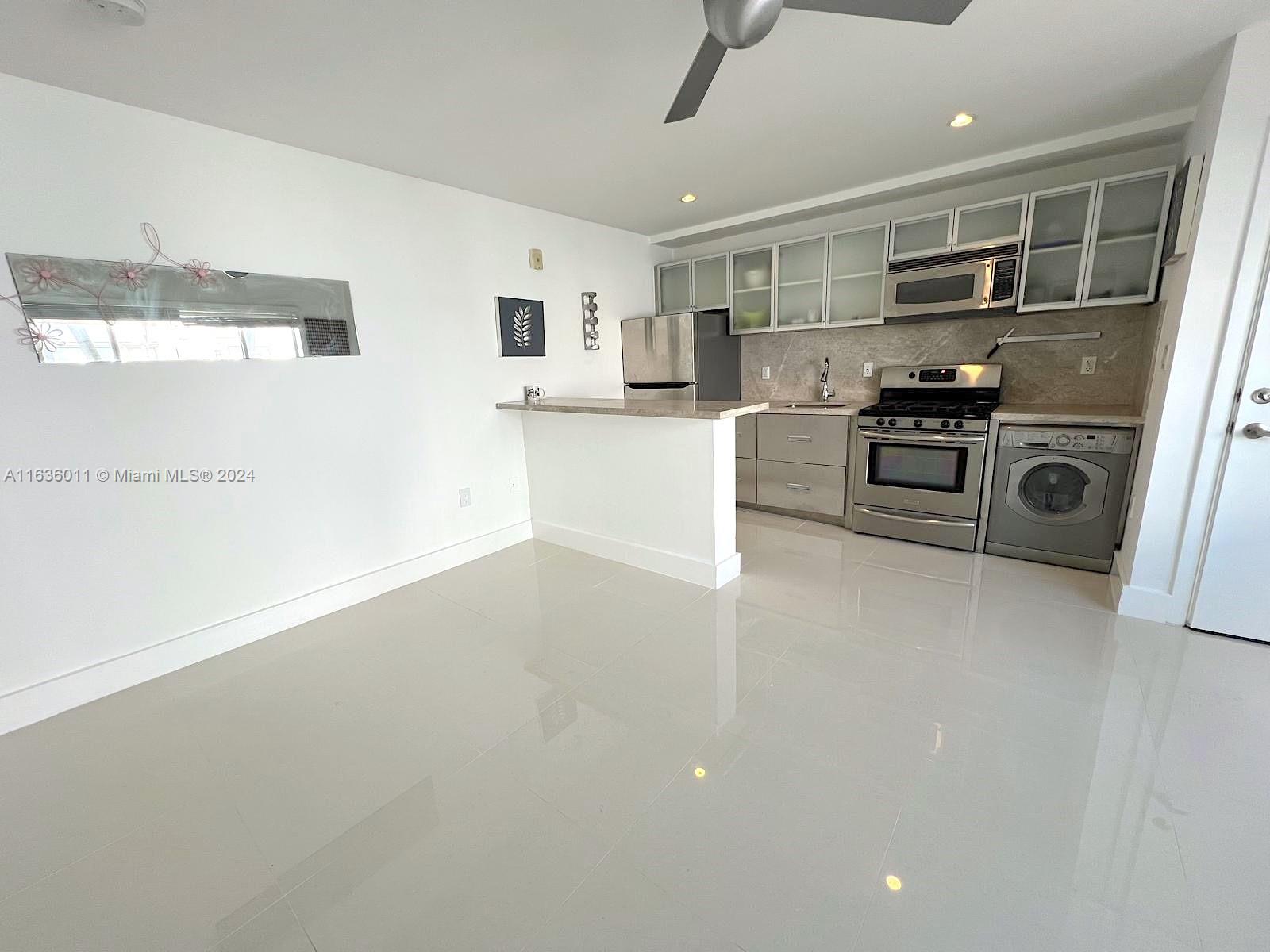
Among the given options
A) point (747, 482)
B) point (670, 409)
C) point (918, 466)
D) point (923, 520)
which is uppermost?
point (670, 409)

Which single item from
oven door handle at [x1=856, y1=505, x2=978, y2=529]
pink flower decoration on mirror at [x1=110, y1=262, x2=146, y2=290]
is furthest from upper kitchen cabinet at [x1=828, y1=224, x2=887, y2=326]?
pink flower decoration on mirror at [x1=110, y1=262, x2=146, y2=290]

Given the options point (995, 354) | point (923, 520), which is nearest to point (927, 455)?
point (923, 520)

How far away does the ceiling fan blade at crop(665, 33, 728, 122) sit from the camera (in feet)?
4.89

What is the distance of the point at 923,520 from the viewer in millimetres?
3359

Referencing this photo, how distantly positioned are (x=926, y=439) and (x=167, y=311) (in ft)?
13.5

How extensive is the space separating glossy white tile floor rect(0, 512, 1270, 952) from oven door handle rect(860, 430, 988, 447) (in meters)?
1.02

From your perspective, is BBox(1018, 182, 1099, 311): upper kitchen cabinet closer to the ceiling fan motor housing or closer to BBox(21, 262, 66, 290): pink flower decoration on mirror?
the ceiling fan motor housing

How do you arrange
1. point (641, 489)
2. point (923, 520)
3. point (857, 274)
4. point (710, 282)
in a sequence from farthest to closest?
point (710, 282) < point (857, 274) < point (923, 520) < point (641, 489)

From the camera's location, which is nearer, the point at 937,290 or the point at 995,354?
the point at 937,290

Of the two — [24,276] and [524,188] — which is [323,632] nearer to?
[24,276]

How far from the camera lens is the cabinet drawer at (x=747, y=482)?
4.13 m

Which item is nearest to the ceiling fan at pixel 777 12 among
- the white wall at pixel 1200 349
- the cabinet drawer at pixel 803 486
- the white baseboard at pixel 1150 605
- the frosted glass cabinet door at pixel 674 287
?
the white wall at pixel 1200 349

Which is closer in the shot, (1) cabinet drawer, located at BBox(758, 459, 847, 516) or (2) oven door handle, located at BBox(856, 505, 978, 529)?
(2) oven door handle, located at BBox(856, 505, 978, 529)

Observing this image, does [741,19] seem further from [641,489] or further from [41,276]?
[41,276]
